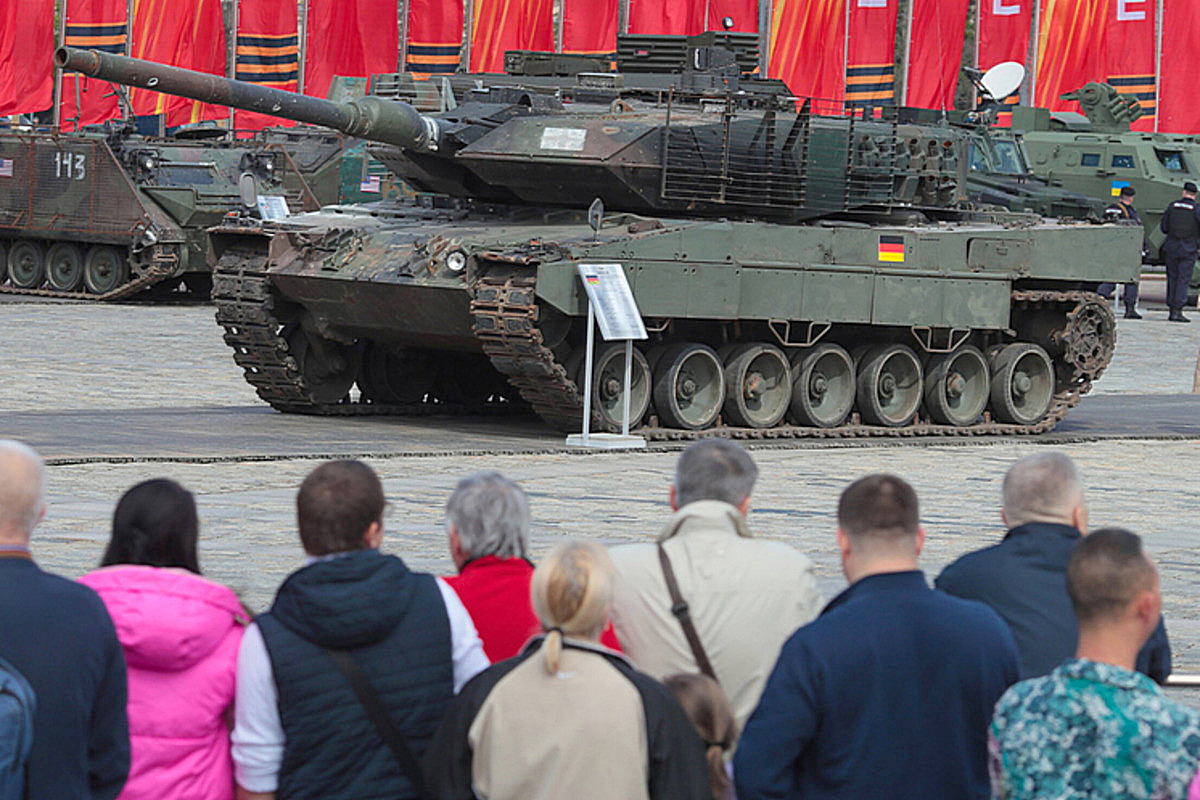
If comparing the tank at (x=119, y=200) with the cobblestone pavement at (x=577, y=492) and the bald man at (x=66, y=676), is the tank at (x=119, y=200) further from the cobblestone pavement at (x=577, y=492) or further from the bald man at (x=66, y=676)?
the bald man at (x=66, y=676)

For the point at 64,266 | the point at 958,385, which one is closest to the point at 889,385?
the point at 958,385

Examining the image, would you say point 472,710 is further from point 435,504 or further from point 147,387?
point 147,387

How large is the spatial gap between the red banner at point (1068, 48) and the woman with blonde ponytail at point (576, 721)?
132ft

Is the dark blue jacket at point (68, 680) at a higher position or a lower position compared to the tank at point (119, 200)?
lower

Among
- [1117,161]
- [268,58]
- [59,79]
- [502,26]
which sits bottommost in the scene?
[1117,161]

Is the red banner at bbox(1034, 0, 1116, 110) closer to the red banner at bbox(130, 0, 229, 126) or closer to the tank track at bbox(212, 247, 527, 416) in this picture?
the red banner at bbox(130, 0, 229, 126)

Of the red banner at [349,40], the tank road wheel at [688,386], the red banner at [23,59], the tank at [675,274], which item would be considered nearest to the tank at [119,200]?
the red banner at [23,59]

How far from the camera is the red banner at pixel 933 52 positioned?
4303cm

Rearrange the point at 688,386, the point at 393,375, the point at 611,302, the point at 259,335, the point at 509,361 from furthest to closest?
the point at 393,375 < the point at 259,335 < the point at 688,386 < the point at 509,361 < the point at 611,302

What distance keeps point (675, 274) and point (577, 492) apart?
3346 mm

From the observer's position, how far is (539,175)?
16672 millimetres

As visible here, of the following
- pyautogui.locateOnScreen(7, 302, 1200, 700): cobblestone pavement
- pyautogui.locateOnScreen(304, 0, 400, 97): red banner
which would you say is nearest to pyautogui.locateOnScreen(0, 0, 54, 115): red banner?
pyautogui.locateOnScreen(304, 0, 400, 97): red banner

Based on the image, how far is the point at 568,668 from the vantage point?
4336 mm

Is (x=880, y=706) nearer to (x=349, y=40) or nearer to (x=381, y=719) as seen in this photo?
(x=381, y=719)
